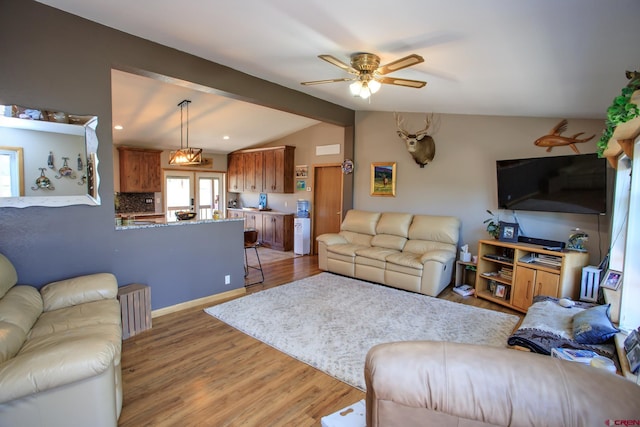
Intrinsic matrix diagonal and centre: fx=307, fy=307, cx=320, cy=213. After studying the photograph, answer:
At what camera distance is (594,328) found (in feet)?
6.89

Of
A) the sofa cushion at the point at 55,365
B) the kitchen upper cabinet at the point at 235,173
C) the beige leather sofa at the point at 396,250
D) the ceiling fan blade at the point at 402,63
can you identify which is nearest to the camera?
the sofa cushion at the point at 55,365

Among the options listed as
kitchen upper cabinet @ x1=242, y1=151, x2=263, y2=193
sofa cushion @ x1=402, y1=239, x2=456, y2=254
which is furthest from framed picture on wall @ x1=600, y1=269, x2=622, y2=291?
kitchen upper cabinet @ x1=242, y1=151, x2=263, y2=193

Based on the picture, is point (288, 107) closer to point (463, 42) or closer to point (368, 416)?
point (463, 42)

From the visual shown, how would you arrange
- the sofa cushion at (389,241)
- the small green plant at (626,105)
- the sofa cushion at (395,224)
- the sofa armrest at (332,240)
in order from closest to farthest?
1. the small green plant at (626,105)
2. the sofa cushion at (389,241)
3. the sofa cushion at (395,224)
4. the sofa armrest at (332,240)

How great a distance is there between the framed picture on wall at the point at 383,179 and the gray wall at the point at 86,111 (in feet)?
9.46

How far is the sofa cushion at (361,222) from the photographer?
5402 millimetres

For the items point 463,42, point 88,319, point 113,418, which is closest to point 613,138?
point 463,42

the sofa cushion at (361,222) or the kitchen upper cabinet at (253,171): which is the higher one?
the kitchen upper cabinet at (253,171)

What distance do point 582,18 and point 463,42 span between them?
2.47 feet

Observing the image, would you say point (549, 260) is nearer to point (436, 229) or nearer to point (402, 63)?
point (436, 229)

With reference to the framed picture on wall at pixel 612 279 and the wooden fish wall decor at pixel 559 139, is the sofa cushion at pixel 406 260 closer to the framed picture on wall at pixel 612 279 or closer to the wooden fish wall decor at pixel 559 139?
the framed picture on wall at pixel 612 279

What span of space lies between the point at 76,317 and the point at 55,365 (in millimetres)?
800

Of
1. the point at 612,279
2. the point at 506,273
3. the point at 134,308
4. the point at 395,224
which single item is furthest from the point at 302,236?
the point at 612,279

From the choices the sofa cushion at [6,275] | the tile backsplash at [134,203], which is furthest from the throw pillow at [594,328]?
the tile backsplash at [134,203]
